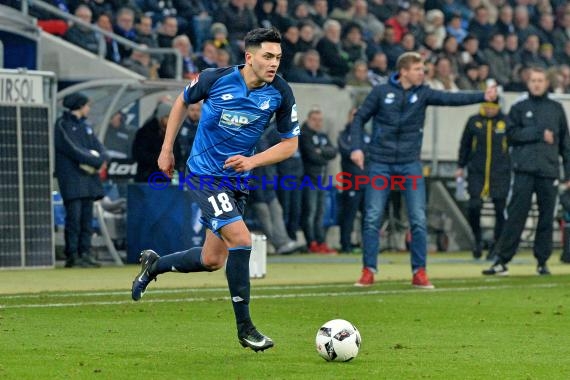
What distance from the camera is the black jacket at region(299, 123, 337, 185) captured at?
73.5ft

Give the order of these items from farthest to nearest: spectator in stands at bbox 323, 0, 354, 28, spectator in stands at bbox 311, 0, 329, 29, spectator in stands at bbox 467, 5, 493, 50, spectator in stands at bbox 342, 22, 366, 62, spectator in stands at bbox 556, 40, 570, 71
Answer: spectator in stands at bbox 556, 40, 570, 71
spectator in stands at bbox 467, 5, 493, 50
spectator in stands at bbox 323, 0, 354, 28
spectator in stands at bbox 311, 0, 329, 29
spectator in stands at bbox 342, 22, 366, 62

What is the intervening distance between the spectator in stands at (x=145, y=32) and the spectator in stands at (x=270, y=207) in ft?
8.78

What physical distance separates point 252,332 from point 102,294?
5.01 metres

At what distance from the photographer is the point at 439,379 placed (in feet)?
26.3

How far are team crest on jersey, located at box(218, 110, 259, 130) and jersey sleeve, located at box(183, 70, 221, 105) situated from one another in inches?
8.4

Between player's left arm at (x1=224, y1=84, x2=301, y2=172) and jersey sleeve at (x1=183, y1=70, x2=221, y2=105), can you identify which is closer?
player's left arm at (x1=224, y1=84, x2=301, y2=172)

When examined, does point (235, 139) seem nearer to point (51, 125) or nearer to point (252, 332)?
point (252, 332)

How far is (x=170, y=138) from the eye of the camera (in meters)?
9.66

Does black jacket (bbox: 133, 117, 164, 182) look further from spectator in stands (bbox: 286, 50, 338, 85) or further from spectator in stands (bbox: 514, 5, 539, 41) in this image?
spectator in stands (bbox: 514, 5, 539, 41)

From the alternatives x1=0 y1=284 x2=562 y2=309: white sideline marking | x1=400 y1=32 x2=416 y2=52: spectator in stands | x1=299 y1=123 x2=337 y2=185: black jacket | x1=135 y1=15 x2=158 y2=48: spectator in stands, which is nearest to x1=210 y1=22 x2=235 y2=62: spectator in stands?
x1=135 y1=15 x2=158 y2=48: spectator in stands

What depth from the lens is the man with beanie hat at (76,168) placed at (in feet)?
59.6

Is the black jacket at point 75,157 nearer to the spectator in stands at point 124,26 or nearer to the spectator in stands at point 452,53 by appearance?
the spectator in stands at point 124,26

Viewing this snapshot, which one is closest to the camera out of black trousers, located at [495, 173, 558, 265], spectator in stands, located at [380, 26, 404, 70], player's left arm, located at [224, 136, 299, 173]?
player's left arm, located at [224, 136, 299, 173]

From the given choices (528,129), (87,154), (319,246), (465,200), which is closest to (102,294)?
(87,154)
